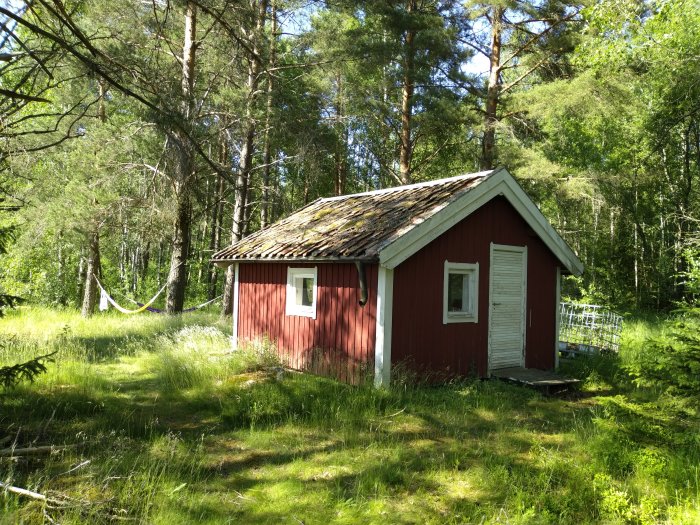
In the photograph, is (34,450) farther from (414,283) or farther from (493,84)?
(493,84)

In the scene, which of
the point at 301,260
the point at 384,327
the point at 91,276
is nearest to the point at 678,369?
the point at 384,327

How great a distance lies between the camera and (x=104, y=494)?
12.9 feet

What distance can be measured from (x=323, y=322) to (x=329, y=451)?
3.56m

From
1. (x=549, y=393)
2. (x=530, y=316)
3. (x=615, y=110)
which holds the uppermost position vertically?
(x=615, y=110)

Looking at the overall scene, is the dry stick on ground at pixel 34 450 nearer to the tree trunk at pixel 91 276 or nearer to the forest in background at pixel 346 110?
the forest in background at pixel 346 110

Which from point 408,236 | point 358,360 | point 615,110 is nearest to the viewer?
point 408,236

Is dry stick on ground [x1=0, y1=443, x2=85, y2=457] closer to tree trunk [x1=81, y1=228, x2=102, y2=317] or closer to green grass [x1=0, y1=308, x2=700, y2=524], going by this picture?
green grass [x1=0, y1=308, x2=700, y2=524]

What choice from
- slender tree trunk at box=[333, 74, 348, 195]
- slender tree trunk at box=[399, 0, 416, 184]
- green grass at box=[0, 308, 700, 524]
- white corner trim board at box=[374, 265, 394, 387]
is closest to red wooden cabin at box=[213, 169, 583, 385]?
white corner trim board at box=[374, 265, 394, 387]

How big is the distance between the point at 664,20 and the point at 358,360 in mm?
11235

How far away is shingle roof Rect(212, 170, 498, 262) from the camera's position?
781 centimetres

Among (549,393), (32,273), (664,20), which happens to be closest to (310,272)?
(549,393)

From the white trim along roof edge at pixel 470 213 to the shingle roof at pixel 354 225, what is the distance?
0.32ft

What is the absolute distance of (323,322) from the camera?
872 centimetres

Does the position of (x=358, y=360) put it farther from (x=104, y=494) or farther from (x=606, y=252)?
(x=606, y=252)
